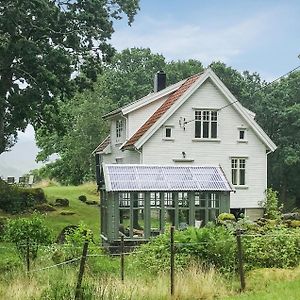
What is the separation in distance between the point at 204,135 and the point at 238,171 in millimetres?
3059

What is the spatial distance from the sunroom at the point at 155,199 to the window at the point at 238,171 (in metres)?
10.6

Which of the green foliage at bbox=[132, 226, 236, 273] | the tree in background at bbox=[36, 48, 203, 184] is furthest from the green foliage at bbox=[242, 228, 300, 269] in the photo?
the tree in background at bbox=[36, 48, 203, 184]

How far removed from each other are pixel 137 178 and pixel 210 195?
3.03 m

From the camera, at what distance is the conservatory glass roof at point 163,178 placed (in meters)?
23.0

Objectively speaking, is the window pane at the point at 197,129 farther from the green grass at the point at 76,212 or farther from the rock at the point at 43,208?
the rock at the point at 43,208

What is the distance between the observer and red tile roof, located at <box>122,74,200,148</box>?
33938 millimetres

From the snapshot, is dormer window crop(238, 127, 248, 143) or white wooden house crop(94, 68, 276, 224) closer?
white wooden house crop(94, 68, 276, 224)

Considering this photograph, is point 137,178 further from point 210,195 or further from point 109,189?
point 210,195

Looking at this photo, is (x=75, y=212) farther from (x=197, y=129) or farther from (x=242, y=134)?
(x=242, y=134)

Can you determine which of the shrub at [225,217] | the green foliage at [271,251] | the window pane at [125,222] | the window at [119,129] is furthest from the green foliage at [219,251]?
the window at [119,129]

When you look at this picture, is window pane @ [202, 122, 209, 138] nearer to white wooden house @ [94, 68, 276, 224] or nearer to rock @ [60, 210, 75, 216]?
white wooden house @ [94, 68, 276, 224]

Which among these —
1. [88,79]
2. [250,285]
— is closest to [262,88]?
[88,79]

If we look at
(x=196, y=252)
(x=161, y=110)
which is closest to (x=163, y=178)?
(x=196, y=252)

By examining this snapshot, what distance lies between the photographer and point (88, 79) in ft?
103
